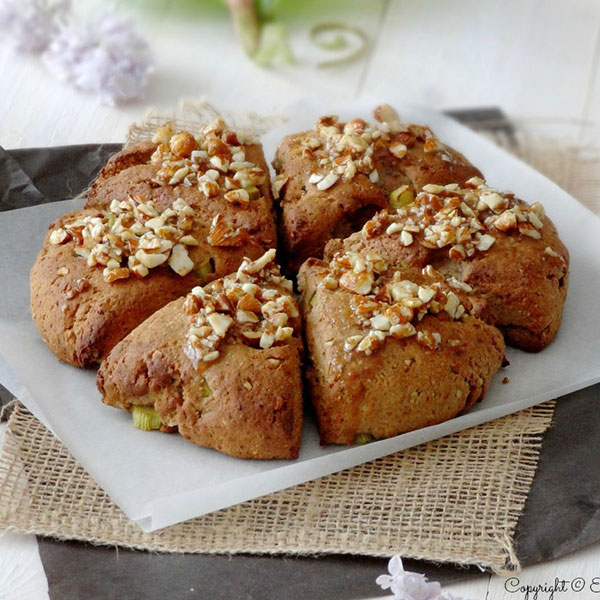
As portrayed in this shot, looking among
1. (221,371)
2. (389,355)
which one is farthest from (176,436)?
(389,355)

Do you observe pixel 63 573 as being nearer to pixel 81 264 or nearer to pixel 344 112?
pixel 81 264

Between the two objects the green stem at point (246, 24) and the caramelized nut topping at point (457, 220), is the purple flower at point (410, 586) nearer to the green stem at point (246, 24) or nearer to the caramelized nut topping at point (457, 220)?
the caramelized nut topping at point (457, 220)

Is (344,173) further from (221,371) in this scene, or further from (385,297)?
(221,371)

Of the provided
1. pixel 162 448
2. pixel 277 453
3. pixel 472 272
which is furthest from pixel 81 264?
pixel 472 272

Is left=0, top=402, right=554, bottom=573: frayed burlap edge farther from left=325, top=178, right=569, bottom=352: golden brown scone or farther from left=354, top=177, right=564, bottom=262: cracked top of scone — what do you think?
left=354, top=177, right=564, bottom=262: cracked top of scone

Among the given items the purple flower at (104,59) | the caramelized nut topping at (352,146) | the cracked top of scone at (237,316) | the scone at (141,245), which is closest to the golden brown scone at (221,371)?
the cracked top of scone at (237,316)
